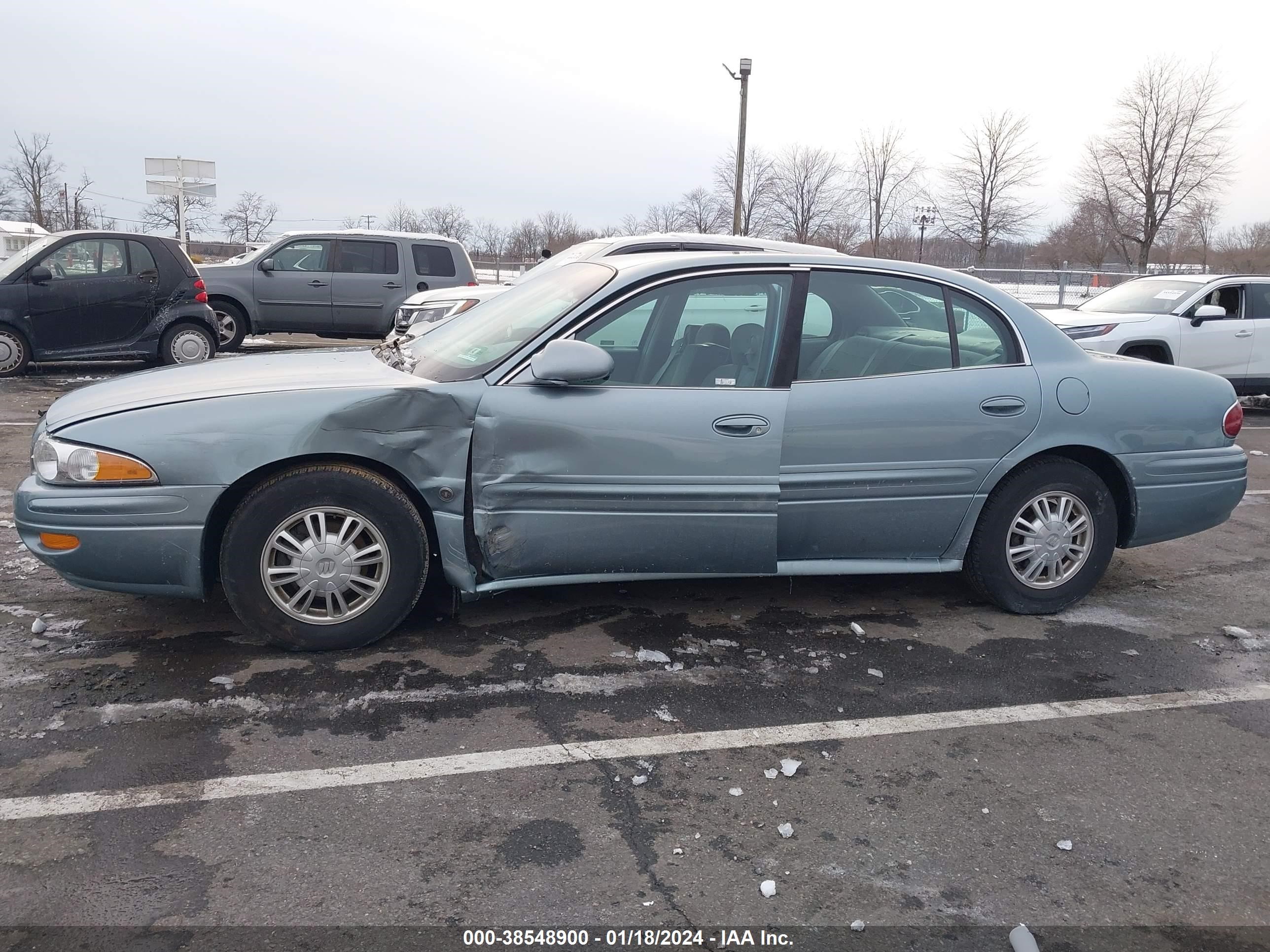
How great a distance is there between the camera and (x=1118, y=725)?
3.62m

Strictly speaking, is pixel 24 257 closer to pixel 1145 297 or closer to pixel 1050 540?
pixel 1050 540

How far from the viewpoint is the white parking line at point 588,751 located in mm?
2926

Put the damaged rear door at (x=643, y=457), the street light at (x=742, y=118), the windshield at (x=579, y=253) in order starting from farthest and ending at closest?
the street light at (x=742, y=118)
the windshield at (x=579, y=253)
the damaged rear door at (x=643, y=457)

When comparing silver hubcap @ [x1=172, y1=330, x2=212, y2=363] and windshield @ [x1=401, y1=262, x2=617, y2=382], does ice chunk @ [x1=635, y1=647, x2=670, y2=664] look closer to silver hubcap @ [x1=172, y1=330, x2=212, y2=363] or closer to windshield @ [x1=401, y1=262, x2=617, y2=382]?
windshield @ [x1=401, y1=262, x2=617, y2=382]

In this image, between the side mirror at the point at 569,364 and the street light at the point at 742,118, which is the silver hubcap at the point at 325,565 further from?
the street light at the point at 742,118

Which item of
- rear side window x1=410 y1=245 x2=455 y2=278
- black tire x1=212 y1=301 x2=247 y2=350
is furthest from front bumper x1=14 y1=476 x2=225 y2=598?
rear side window x1=410 y1=245 x2=455 y2=278

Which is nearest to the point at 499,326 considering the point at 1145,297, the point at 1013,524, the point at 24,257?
the point at 1013,524

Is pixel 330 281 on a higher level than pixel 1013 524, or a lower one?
higher

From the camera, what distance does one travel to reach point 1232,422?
Result: 487 centimetres

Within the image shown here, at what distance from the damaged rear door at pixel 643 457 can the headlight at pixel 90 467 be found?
3.95ft

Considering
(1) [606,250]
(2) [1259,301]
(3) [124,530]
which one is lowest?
(3) [124,530]

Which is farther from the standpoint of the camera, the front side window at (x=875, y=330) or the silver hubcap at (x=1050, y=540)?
the silver hubcap at (x=1050, y=540)

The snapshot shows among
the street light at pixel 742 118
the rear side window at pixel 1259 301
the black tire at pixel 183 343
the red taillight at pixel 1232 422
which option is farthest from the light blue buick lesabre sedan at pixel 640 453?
the street light at pixel 742 118

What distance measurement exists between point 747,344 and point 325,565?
1.88 meters
